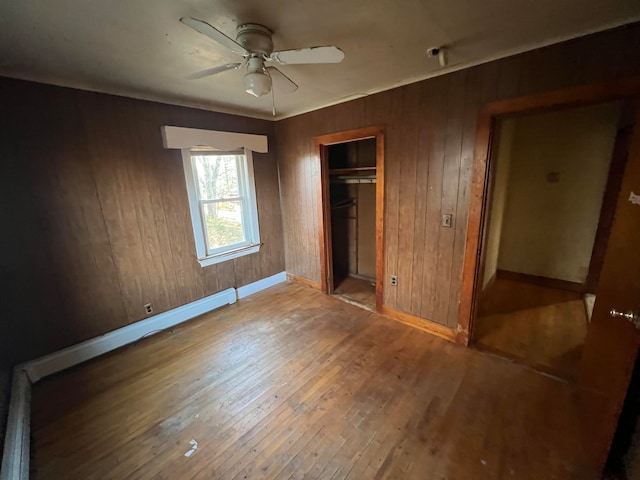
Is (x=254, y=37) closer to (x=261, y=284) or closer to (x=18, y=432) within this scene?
(x=18, y=432)

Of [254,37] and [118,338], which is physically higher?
[254,37]

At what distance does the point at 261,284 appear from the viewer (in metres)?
3.82

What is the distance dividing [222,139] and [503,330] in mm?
3613

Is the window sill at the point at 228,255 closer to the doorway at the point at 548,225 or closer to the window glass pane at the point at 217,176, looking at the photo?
the window glass pane at the point at 217,176

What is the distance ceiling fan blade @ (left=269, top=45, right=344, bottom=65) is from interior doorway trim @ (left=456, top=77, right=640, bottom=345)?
4.31 feet

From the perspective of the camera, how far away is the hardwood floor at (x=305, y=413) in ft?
4.85

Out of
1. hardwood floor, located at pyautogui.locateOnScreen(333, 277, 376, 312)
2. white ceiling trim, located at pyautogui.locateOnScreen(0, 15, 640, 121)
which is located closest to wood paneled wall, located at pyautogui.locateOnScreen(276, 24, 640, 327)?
white ceiling trim, located at pyautogui.locateOnScreen(0, 15, 640, 121)

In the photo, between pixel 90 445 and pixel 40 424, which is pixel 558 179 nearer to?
pixel 90 445

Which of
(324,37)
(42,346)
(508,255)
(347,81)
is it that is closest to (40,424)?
(42,346)

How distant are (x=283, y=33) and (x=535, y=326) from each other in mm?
3353

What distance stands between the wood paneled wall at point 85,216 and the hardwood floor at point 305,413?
0.49 meters

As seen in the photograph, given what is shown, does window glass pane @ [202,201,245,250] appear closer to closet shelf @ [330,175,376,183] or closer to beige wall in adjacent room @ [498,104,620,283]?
closet shelf @ [330,175,376,183]

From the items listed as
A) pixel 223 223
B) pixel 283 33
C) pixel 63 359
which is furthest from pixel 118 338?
pixel 283 33

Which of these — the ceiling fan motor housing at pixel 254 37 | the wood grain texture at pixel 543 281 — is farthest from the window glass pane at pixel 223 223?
the wood grain texture at pixel 543 281
